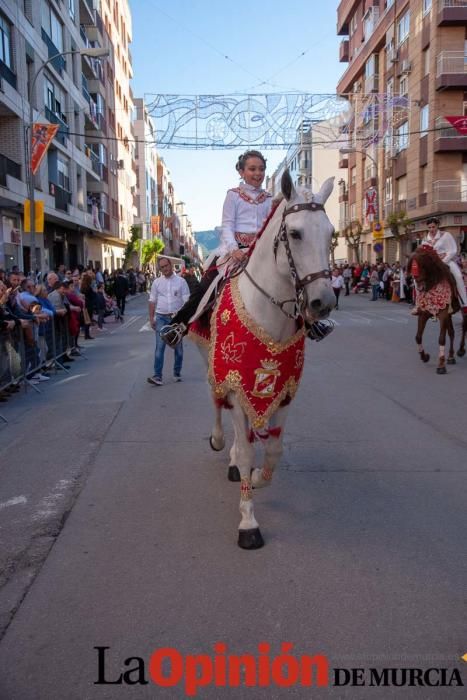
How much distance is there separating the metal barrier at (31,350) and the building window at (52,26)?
21.9 metres

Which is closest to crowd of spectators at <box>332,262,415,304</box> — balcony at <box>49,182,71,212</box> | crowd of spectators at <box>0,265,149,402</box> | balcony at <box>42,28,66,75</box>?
balcony at <box>49,182,71,212</box>

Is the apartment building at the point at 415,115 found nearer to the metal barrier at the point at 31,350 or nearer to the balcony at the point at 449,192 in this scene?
the balcony at the point at 449,192

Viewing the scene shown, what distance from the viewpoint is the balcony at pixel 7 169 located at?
72.3ft

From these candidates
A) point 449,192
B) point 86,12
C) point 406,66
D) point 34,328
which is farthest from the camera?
point 406,66

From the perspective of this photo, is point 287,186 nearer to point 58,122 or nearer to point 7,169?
point 7,169

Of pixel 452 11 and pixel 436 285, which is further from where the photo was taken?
pixel 452 11

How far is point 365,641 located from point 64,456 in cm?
399

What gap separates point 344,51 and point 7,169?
142ft

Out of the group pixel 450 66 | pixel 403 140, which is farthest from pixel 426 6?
pixel 403 140

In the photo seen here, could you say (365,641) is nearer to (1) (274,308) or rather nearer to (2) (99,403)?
(1) (274,308)

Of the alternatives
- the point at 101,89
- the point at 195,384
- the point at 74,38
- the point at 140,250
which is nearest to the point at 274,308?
the point at 195,384

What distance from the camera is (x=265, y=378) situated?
4.27m

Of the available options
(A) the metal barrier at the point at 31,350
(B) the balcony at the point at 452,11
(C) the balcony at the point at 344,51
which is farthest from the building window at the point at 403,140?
(A) the metal barrier at the point at 31,350

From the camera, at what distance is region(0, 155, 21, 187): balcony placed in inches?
Result: 867
